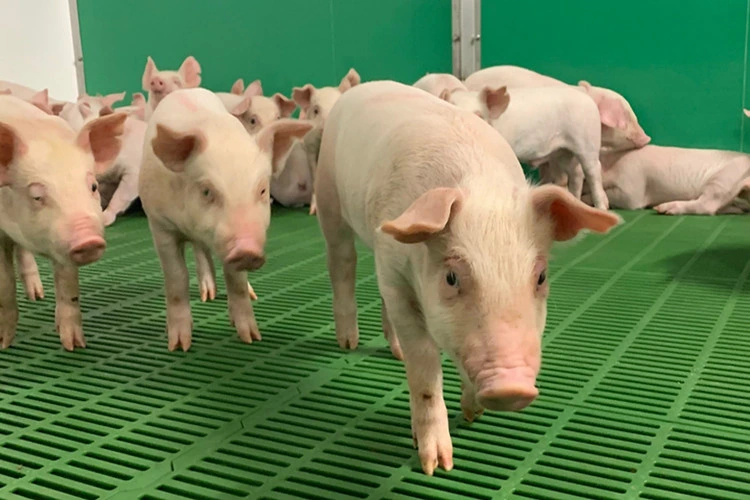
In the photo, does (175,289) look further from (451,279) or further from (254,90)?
(254,90)

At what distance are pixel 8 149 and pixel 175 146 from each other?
1.87ft

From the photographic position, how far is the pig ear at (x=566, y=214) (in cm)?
146

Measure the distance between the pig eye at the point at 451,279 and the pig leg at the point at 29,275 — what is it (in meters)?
2.54

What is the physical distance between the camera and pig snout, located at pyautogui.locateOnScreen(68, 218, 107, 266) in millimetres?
2393

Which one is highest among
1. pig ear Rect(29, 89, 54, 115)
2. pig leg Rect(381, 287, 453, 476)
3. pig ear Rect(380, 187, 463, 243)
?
pig ear Rect(380, 187, 463, 243)

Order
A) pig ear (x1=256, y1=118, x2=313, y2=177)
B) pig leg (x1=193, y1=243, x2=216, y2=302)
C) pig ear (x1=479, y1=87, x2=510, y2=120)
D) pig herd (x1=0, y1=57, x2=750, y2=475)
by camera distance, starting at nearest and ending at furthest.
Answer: pig herd (x1=0, y1=57, x2=750, y2=475) → pig ear (x1=256, y1=118, x2=313, y2=177) → pig leg (x1=193, y1=243, x2=216, y2=302) → pig ear (x1=479, y1=87, x2=510, y2=120)

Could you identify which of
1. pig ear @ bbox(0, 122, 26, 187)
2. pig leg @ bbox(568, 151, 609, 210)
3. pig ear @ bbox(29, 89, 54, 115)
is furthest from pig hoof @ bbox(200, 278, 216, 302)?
pig leg @ bbox(568, 151, 609, 210)

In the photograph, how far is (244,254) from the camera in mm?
2295

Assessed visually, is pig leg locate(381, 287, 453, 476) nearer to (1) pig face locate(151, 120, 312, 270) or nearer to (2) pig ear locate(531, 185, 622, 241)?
(2) pig ear locate(531, 185, 622, 241)

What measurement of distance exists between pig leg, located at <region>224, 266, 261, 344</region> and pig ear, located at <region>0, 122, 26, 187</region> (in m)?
0.77

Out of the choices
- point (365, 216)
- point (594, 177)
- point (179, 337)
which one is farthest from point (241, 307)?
Answer: point (594, 177)

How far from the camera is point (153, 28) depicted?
745cm

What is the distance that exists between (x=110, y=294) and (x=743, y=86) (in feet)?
13.9

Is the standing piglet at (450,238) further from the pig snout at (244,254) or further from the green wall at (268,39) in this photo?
the green wall at (268,39)
